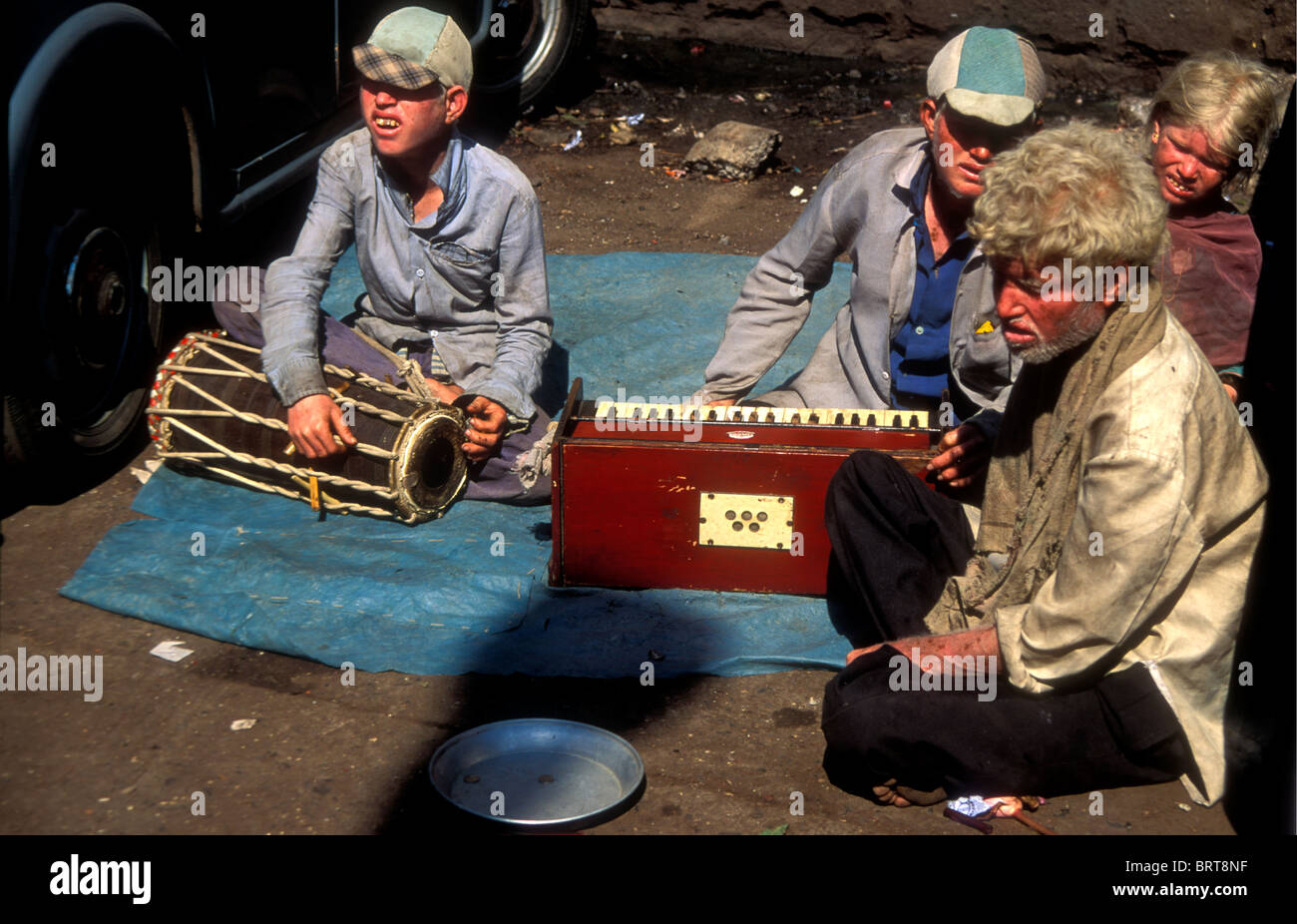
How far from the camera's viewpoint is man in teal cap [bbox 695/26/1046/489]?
3.34 m

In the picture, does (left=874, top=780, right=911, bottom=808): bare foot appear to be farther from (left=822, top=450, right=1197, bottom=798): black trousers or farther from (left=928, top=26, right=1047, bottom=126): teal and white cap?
(left=928, top=26, right=1047, bottom=126): teal and white cap

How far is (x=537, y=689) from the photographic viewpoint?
3266 mm

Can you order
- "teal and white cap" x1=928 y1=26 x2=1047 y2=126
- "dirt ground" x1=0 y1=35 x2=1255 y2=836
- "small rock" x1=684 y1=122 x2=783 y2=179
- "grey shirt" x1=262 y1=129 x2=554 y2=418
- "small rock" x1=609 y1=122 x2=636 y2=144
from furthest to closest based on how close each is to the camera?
"small rock" x1=609 y1=122 x2=636 y2=144 < "small rock" x1=684 y1=122 x2=783 y2=179 < "grey shirt" x1=262 y1=129 x2=554 y2=418 < "teal and white cap" x1=928 y1=26 x2=1047 y2=126 < "dirt ground" x1=0 y1=35 x2=1255 y2=836

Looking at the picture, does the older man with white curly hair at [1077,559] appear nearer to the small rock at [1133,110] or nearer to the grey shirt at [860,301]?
the grey shirt at [860,301]

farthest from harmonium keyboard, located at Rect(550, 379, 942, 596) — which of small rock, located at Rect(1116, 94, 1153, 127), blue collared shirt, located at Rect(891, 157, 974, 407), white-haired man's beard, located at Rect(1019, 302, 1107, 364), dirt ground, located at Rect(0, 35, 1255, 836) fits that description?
small rock, located at Rect(1116, 94, 1153, 127)

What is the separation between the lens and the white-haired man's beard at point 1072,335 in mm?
2443

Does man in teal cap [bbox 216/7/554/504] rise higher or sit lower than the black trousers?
higher

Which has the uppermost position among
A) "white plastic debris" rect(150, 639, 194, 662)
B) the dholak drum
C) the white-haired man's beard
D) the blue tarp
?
the white-haired man's beard

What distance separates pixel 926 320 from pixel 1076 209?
130 centimetres

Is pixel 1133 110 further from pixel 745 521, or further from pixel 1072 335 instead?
pixel 1072 335

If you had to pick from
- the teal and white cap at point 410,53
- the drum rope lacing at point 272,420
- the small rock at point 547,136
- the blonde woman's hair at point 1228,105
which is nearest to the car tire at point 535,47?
the small rock at point 547,136

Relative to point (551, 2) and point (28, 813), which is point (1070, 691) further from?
point (551, 2)

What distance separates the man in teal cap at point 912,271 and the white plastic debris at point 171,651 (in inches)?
62.3

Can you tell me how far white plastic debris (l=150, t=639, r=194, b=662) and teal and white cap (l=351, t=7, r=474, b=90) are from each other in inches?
64.0
